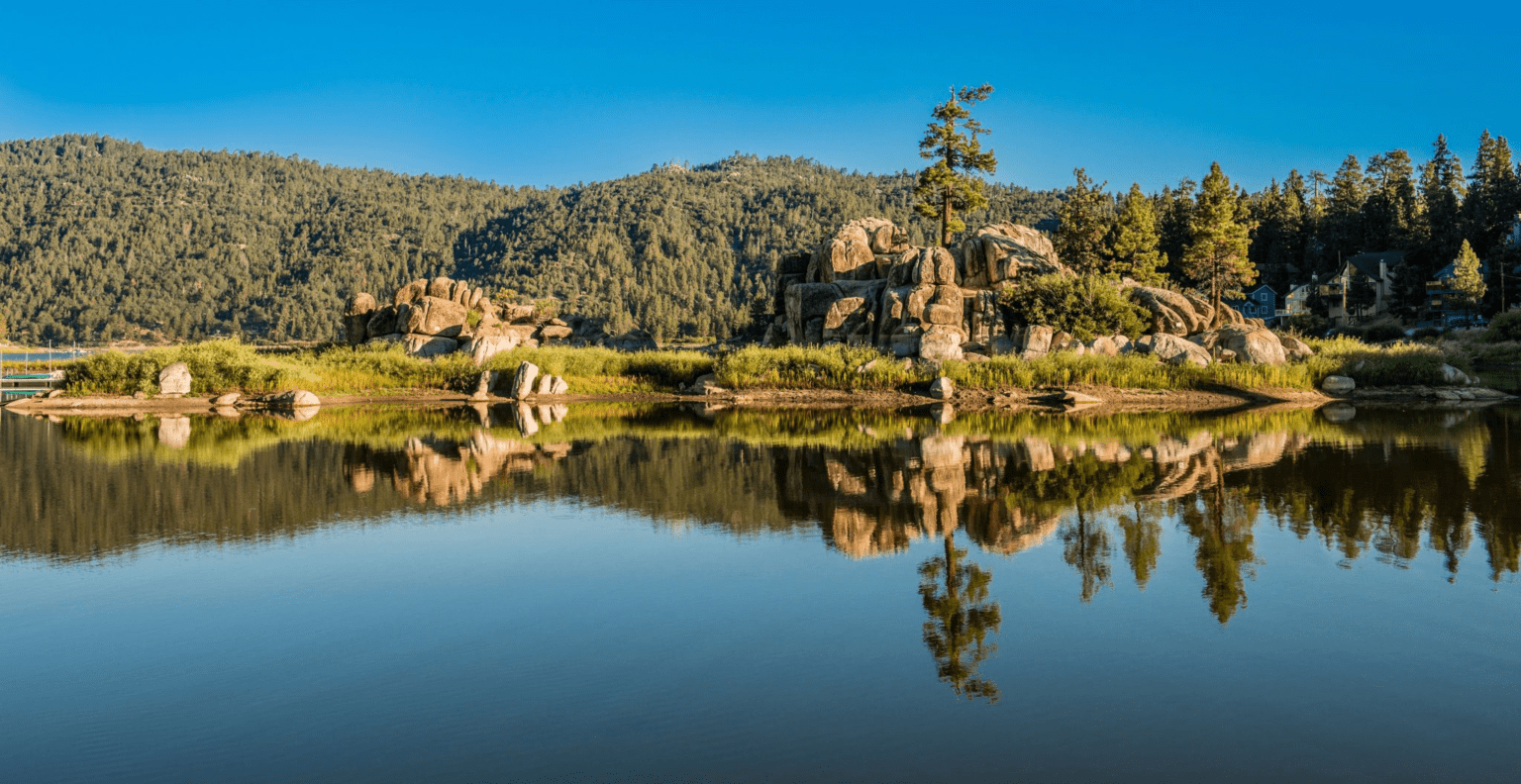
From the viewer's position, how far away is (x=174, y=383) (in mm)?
40219

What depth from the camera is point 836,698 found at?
7562 millimetres

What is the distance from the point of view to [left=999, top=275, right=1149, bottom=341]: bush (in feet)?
147

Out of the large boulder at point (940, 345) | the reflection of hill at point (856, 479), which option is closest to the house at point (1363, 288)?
the large boulder at point (940, 345)

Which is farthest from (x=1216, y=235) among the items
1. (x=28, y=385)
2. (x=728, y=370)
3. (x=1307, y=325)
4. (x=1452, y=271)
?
(x=28, y=385)

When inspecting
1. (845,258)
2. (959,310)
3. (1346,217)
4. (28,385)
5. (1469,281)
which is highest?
(1346,217)

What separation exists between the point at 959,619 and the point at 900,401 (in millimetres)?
29701

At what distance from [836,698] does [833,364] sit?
113 ft

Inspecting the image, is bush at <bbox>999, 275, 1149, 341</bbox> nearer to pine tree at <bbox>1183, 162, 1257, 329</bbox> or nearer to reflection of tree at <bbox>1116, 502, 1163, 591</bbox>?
pine tree at <bbox>1183, 162, 1257, 329</bbox>

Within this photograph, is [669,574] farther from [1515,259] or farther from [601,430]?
[1515,259]

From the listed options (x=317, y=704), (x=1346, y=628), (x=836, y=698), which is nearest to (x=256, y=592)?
(x=317, y=704)

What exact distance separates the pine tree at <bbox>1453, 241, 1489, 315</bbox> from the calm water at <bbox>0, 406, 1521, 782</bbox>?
6139cm

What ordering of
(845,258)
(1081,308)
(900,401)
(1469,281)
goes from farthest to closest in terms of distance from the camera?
(1469,281), (845,258), (1081,308), (900,401)

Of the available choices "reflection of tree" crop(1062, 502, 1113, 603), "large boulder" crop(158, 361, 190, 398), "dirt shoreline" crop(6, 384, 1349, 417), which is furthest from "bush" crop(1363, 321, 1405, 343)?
"large boulder" crop(158, 361, 190, 398)

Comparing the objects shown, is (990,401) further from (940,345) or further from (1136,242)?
(1136,242)
